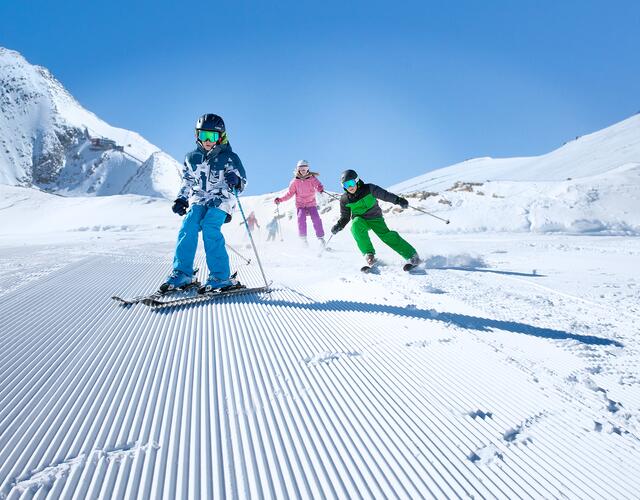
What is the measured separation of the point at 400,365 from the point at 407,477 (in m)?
0.82

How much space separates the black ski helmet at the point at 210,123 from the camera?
410 centimetres

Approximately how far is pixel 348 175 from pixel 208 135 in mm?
2040

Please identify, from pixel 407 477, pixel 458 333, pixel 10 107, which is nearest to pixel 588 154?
pixel 458 333

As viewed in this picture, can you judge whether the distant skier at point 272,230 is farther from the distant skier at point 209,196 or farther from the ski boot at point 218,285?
the ski boot at point 218,285

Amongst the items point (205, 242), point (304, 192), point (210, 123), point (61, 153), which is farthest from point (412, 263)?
point (61, 153)

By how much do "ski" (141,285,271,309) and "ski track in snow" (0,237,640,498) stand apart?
25 cm

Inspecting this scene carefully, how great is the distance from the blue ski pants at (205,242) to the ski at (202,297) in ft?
0.93

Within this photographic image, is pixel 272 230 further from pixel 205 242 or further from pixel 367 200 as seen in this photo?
pixel 205 242

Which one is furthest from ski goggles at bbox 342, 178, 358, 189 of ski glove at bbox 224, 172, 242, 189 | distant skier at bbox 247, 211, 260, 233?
distant skier at bbox 247, 211, 260, 233

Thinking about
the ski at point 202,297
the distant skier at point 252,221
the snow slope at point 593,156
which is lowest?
the ski at point 202,297

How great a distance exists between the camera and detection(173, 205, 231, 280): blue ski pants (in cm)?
396

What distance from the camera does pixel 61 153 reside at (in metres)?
164

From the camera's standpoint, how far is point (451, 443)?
1317mm

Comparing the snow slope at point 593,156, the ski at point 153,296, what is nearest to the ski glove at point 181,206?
the ski at point 153,296
